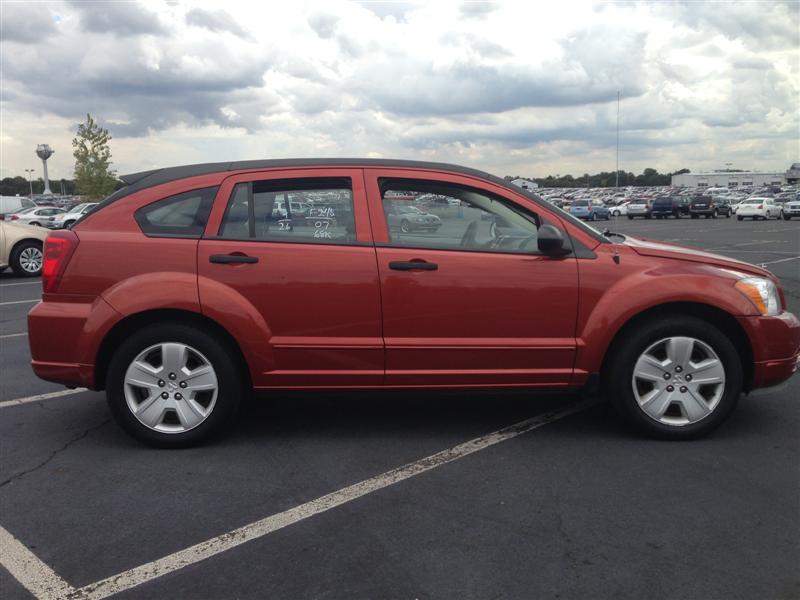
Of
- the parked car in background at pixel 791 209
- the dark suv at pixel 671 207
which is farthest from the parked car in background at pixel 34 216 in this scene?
the parked car in background at pixel 791 209

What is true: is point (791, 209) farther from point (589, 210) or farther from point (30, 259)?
point (30, 259)

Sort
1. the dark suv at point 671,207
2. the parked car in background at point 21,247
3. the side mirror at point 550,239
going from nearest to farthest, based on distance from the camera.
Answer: the side mirror at point 550,239 < the parked car in background at point 21,247 < the dark suv at point 671,207

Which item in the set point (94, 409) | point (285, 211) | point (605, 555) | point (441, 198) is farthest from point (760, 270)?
point (94, 409)

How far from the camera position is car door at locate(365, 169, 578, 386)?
436 cm

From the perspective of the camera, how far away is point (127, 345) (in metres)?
4.34

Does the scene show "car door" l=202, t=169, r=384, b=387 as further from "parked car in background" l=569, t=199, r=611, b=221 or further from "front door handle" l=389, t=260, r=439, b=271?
"parked car in background" l=569, t=199, r=611, b=221

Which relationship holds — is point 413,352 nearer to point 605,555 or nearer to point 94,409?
point 605,555

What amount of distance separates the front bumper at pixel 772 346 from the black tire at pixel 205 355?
307 centimetres

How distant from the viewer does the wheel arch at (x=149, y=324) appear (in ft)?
14.4

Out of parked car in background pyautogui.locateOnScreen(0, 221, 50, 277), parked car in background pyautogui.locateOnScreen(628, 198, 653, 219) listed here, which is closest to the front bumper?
parked car in background pyautogui.locateOnScreen(0, 221, 50, 277)

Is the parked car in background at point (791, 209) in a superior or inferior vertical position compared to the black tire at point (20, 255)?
inferior

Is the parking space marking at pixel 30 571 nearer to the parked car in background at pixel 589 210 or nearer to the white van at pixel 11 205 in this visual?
the white van at pixel 11 205

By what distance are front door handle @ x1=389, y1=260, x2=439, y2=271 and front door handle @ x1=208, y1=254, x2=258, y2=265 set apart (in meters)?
0.81

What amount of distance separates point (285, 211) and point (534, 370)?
1.78 m
